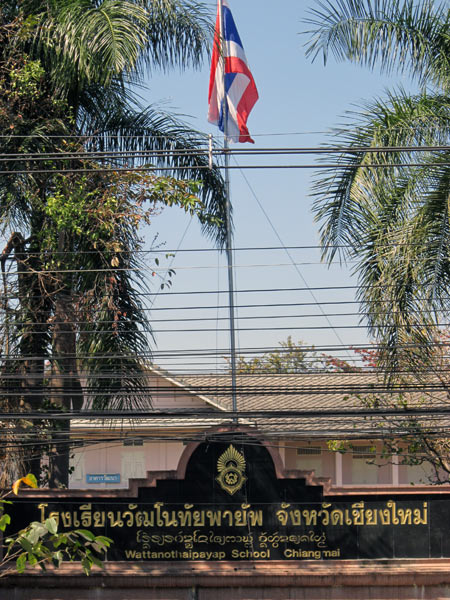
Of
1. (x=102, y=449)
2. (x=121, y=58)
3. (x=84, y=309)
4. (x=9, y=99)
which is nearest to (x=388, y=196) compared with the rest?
(x=121, y=58)

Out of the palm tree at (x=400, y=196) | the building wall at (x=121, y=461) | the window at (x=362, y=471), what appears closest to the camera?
the palm tree at (x=400, y=196)

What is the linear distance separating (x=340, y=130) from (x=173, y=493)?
6.04m

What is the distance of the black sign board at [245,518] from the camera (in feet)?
43.3

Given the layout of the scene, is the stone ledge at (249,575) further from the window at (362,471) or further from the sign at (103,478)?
the sign at (103,478)

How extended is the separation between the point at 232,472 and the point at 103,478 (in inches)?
527

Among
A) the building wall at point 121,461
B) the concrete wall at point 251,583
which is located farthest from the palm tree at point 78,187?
the building wall at point 121,461

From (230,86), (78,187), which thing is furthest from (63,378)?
(230,86)

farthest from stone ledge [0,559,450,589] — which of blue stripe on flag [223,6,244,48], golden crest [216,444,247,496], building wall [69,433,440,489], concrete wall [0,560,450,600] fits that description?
building wall [69,433,440,489]

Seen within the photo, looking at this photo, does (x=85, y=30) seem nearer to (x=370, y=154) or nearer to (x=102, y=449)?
(x=370, y=154)

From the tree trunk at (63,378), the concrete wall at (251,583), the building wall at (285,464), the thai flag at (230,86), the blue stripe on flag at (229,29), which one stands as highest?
the blue stripe on flag at (229,29)

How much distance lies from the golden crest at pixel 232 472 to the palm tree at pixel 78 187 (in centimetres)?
171

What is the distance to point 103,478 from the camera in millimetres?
25969

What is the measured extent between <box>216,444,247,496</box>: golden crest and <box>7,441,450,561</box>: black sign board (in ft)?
0.05

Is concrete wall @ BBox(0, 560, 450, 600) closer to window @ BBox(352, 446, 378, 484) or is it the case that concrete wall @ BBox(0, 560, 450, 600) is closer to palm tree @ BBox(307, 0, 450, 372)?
palm tree @ BBox(307, 0, 450, 372)
